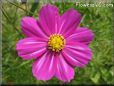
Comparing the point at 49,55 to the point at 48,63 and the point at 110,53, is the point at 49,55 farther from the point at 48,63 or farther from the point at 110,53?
the point at 110,53

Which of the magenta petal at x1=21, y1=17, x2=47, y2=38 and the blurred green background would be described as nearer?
the magenta petal at x1=21, y1=17, x2=47, y2=38

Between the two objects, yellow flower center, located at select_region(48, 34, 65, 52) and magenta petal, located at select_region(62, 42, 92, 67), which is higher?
yellow flower center, located at select_region(48, 34, 65, 52)

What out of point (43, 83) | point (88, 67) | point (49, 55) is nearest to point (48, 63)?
point (49, 55)

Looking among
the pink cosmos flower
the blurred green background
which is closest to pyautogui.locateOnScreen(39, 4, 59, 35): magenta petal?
the pink cosmos flower

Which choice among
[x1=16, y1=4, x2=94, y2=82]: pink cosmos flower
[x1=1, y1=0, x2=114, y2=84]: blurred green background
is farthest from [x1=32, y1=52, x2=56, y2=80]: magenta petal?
[x1=1, y1=0, x2=114, y2=84]: blurred green background

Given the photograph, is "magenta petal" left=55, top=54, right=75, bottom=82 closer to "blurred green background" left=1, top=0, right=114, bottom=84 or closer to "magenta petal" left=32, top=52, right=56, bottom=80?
"magenta petal" left=32, top=52, right=56, bottom=80

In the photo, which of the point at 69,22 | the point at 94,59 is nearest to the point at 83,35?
the point at 69,22

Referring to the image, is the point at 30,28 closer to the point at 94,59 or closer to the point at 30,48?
the point at 30,48
